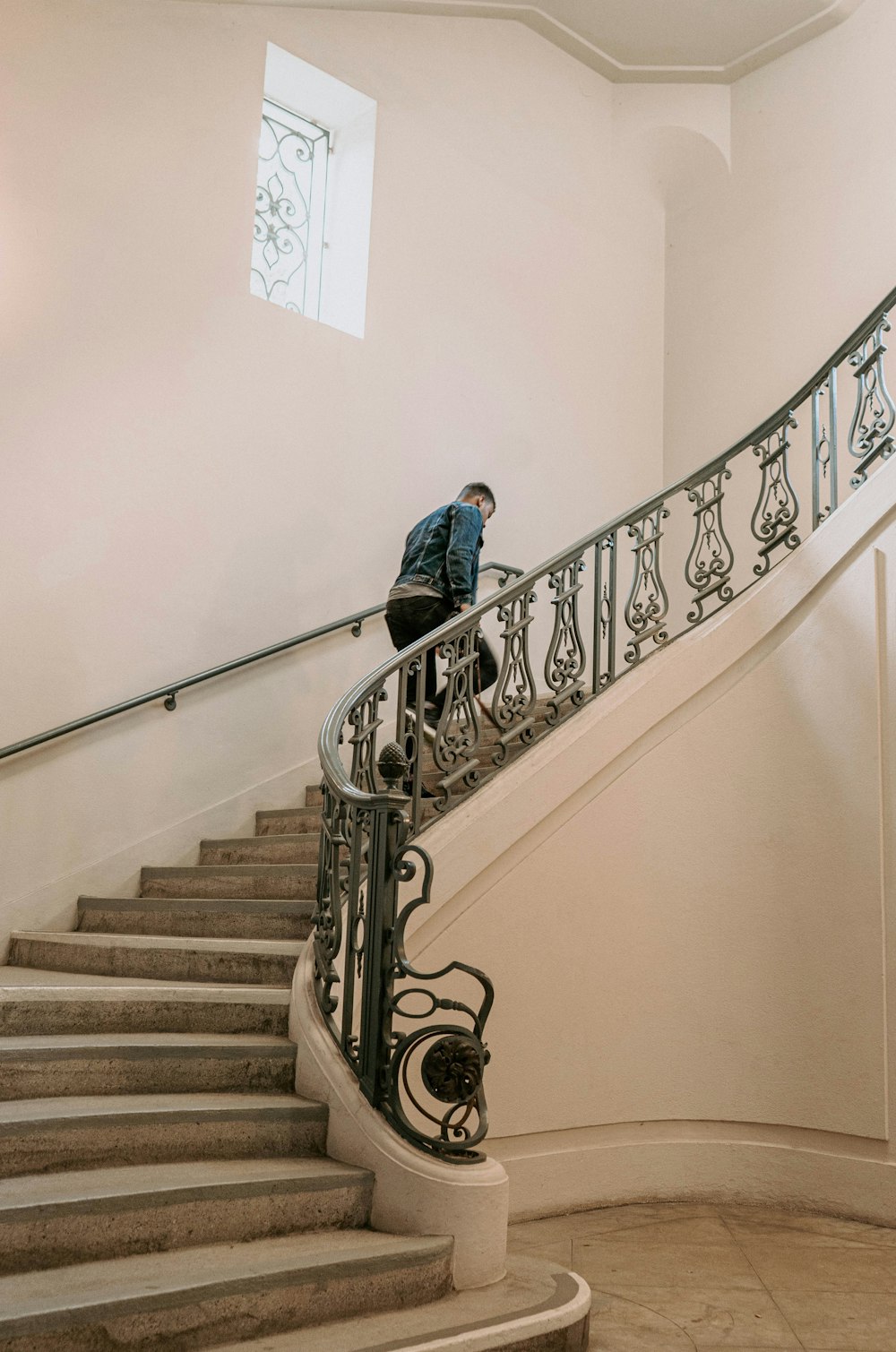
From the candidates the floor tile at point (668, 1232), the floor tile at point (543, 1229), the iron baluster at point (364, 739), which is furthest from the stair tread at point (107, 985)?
the floor tile at point (668, 1232)

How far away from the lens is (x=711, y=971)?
16.8ft

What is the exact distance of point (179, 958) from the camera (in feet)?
14.1

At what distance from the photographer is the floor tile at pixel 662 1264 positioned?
3791mm

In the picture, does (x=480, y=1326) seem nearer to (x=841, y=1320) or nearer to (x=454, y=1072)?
(x=454, y=1072)

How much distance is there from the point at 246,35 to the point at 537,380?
2.92 meters

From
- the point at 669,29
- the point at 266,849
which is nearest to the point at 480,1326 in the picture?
the point at 266,849

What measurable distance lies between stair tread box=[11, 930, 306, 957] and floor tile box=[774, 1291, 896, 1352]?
2042mm

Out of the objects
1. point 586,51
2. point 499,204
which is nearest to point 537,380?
point 499,204

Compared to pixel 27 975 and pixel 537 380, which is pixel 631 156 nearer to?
pixel 537 380

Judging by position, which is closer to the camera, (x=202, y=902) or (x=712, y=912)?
(x=202, y=902)

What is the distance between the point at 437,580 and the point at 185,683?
5.03 feet

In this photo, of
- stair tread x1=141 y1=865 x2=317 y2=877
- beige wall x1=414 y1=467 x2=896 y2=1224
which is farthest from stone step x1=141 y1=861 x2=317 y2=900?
beige wall x1=414 y1=467 x2=896 y2=1224

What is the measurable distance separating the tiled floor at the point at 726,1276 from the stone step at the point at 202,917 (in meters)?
1.47

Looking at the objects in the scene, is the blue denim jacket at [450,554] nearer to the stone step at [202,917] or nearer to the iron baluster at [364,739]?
the iron baluster at [364,739]
